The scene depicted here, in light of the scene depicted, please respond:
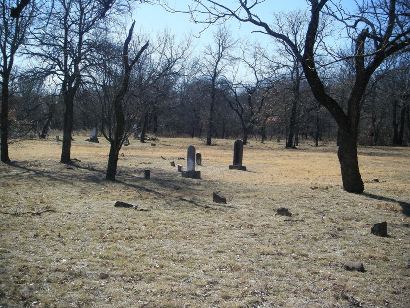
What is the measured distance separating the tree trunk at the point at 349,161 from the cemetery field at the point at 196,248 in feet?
1.34

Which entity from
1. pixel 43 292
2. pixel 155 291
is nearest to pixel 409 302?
pixel 155 291

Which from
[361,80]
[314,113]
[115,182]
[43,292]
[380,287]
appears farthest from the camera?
[314,113]

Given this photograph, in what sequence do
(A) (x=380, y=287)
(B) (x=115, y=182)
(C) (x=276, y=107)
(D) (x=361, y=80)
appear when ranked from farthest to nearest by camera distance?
(C) (x=276, y=107) < (B) (x=115, y=182) < (D) (x=361, y=80) < (A) (x=380, y=287)

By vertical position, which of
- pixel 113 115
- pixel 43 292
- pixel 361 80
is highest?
pixel 361 80

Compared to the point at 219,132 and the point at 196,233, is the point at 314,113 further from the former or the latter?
the point at 196,233

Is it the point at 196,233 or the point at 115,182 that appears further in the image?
the point at 115,182

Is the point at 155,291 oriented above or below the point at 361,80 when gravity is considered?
below

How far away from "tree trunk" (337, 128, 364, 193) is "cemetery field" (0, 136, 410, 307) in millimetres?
408

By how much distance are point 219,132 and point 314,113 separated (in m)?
26.6

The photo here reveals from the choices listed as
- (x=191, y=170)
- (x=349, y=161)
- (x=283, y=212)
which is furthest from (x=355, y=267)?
(x=191, y=170)

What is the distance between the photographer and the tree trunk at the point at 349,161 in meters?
12.1

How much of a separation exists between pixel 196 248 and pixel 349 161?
7180 millimetres

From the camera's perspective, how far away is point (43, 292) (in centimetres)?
458

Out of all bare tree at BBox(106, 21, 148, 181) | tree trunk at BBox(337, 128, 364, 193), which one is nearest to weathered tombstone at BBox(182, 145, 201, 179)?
bare tree at BBox(106, 21, 148, 181)
